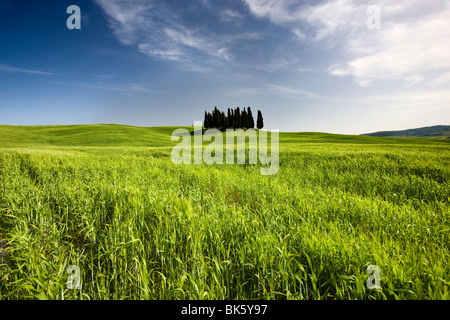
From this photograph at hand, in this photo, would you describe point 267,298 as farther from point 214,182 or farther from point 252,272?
point 214,182

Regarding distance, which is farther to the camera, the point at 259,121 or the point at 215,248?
the point at 259,121

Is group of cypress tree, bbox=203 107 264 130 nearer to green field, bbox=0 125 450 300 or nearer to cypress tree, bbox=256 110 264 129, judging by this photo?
cypress tree, bbox=256 110 264 129

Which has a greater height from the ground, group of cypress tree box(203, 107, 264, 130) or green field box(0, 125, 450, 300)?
group of cypress tree box(203, 107, 264, 130)

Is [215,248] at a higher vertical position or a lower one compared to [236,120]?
lower

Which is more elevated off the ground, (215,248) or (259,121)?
(259,121)

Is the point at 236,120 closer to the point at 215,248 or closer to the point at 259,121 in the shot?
the point at 259,121

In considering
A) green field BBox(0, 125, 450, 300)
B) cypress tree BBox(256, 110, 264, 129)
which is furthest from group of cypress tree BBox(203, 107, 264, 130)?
green field BBox(0, 125, 450, 300)

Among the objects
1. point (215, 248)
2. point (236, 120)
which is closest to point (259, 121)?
point (236, 120)

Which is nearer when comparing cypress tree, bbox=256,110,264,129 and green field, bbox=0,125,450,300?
green field, bbox=0,125,450,300

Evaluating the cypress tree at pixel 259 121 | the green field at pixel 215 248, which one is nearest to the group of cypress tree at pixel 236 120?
the cypress tree at pixel 259 121

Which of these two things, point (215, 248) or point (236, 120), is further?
point (236, 120)
